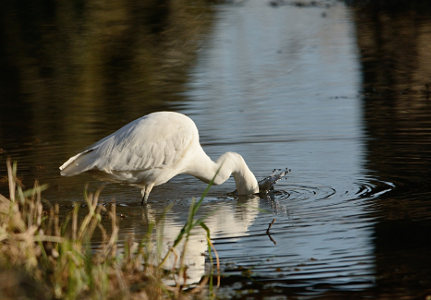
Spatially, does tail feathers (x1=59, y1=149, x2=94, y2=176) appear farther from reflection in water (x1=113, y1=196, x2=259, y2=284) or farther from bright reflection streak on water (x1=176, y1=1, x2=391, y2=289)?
bright reflection streak on water (x1=176, y1=1, x2=391, y2=289)

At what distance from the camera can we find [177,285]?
6.17m

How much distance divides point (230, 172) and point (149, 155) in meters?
0.89

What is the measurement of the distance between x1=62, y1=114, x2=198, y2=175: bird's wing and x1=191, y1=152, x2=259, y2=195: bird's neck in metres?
0.34

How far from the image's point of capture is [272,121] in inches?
531

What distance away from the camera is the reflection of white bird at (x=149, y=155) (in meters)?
9.18

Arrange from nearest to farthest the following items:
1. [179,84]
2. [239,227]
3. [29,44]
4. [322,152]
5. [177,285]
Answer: [177,285], [239,227], [322,152], [179,84], [29,44]

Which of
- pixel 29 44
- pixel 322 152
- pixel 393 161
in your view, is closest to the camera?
pixel 393 161

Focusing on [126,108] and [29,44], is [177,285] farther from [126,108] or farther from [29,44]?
[29,44]

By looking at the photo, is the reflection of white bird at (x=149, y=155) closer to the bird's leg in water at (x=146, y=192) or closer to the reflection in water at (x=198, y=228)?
the bird's leg in water at (x=146, y=192)

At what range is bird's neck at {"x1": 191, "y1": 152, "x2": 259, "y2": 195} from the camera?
948 centimetres

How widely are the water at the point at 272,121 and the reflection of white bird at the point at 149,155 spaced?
0.39 meters

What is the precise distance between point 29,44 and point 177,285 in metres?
20.2

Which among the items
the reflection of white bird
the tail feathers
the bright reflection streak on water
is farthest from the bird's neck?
the tail feathers

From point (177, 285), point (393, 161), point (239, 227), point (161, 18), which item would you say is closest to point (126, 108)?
point (393, 161)
